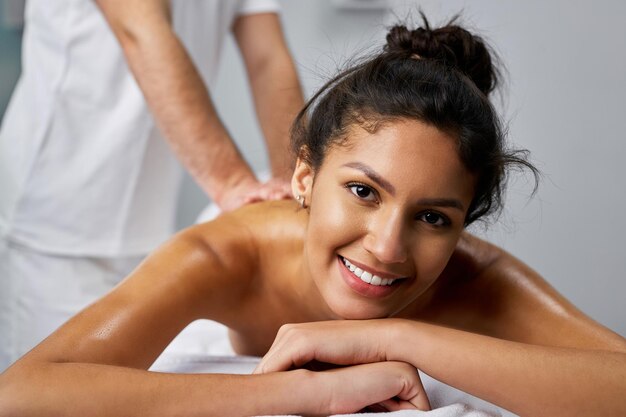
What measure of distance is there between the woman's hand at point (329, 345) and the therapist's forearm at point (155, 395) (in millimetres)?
45

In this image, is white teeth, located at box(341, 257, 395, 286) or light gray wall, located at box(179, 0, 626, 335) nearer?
white teeth, located at box(341, 257, 395, 286)

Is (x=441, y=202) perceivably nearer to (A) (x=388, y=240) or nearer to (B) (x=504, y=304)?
(A) (x=388, y=240)

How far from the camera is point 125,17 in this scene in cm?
173

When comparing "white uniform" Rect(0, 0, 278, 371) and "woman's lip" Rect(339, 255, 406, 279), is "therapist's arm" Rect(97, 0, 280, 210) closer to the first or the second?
"white uniform" Rect(0, 0, 278, 371)

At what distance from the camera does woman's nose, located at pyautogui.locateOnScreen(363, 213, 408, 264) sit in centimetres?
117

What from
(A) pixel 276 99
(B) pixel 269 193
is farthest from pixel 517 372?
(A) pixel 276 99

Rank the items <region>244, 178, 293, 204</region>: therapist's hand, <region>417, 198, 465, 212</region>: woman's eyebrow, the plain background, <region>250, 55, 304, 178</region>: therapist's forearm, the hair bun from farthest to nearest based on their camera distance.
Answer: the plain background → <region>250, 55, 304, 178</region>: therapist's forearm → <region>244, 178, 293, 204</region>: therapist's hand → the hair bun → <region>417, 198, 465, 212</region>: woman's eyebrow

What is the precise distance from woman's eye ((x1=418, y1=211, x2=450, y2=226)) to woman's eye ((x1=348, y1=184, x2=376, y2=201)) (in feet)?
0.25

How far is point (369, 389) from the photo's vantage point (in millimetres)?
1125

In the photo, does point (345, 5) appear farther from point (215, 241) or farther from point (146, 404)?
point (146, 404)

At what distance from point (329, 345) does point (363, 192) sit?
8.8 inches

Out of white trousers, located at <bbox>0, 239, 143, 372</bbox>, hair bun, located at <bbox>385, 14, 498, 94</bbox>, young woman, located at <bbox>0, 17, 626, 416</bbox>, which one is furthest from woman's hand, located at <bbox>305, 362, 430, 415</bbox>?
white trousers, located at <bbox>0, 239, 143, 372</bbox>

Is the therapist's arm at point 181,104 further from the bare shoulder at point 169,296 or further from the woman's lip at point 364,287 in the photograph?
the woman's lip at point 364,287

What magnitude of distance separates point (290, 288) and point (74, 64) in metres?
0.81
